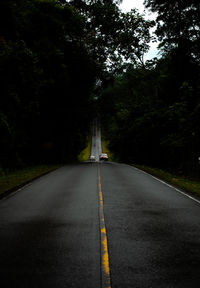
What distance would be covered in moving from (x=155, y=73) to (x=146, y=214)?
36938 millimetres

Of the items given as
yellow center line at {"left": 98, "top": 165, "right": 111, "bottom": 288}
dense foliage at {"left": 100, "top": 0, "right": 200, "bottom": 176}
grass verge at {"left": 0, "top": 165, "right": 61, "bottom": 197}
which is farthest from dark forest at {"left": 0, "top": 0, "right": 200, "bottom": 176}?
yellow center line at {"left": 98, "top": 165, "right": 111, "bottom": 288}

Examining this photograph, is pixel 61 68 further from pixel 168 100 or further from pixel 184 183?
pixel 184 183

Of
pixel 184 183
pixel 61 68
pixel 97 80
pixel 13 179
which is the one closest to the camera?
pixel 184 183

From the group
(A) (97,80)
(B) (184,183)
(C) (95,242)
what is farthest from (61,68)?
(C) (95,242)

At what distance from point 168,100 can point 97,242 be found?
40.2 metres

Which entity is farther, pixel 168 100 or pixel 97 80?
pixel 97 80

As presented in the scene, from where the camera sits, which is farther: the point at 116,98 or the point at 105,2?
the point at 116,98

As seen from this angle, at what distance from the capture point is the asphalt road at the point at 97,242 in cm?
521

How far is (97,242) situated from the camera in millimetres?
7219

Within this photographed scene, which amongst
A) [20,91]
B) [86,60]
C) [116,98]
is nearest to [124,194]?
[20,91]

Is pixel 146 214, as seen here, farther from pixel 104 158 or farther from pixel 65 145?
pixel 104 158

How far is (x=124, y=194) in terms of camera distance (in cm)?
1441

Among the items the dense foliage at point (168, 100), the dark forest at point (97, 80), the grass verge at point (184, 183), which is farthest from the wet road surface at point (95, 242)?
the dense foliage at point (168, 100)

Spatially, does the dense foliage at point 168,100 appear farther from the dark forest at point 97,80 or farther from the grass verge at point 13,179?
the grass verge at point 13,179
